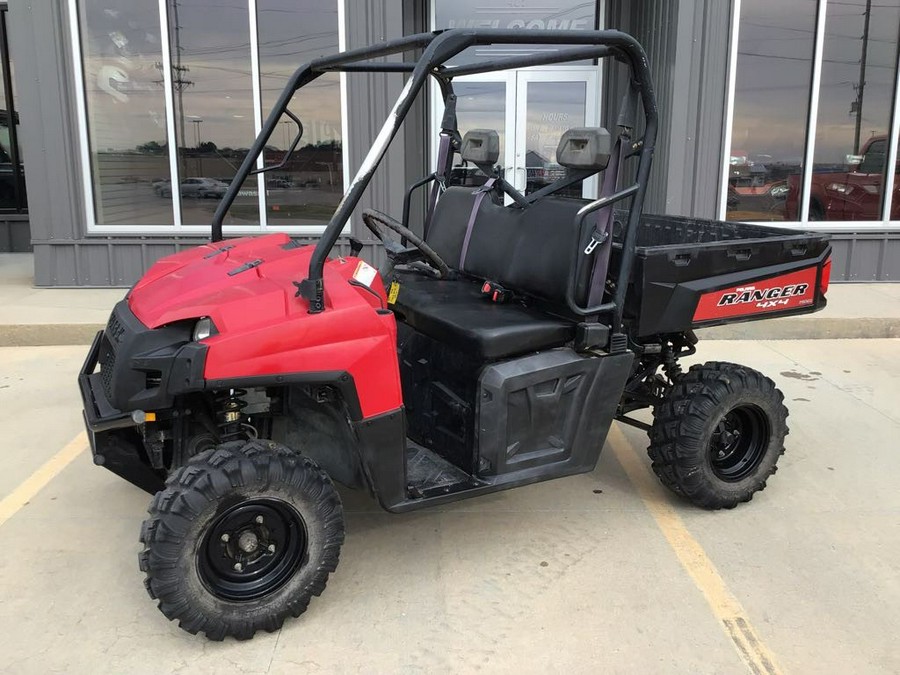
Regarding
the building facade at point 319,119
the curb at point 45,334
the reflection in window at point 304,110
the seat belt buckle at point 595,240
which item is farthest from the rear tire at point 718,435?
the reflection in window at point 304,110

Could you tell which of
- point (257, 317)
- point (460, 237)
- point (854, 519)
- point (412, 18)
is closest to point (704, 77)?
point (412, 18)

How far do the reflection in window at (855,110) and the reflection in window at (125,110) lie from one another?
7255 millimetres

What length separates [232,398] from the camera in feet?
9.00

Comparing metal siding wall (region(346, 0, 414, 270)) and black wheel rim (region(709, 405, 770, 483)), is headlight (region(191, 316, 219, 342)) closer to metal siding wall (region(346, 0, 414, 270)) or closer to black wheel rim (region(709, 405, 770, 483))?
black wheel rim (region(709, 405, 770, 483))

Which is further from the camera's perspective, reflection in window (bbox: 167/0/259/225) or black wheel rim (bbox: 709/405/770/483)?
reflection in window (bbox: 167/0/259/225)

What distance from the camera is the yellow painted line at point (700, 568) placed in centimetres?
260

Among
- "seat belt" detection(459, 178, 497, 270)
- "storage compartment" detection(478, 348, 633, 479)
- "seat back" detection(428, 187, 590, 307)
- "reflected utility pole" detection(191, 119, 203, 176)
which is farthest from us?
"reflected utility pole" detection(191, 119, 203, 176)

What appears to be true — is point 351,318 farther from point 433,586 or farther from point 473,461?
point 433,586

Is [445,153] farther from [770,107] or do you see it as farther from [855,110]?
[855,110]

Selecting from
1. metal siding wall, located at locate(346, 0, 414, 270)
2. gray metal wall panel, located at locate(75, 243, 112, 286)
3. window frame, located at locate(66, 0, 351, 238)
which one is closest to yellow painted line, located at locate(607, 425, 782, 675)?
metal siding wall, located at locate(346, 0, 414, 270)

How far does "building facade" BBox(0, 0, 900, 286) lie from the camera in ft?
25.5

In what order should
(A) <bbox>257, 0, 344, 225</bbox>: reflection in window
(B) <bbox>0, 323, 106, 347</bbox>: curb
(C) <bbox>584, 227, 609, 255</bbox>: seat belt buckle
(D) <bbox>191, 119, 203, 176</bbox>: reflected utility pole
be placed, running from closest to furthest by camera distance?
(C) <bbox>584, 227, 609, 255</bbox>: seat belt buckle, (B) <bbox>0, 323, 106, 347</bbox>: curb, (A) <bbox>257, 0, 344, 225</bbox>: reflection in window, (D) <bbox>191, 119, 203, 176</bbox>: reflected utility pole

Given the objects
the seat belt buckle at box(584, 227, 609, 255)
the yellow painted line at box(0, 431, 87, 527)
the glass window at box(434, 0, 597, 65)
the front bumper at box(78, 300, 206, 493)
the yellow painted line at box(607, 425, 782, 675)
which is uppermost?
the glass window at box(434, 0, 597, 65)

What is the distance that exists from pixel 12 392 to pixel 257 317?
371cm
